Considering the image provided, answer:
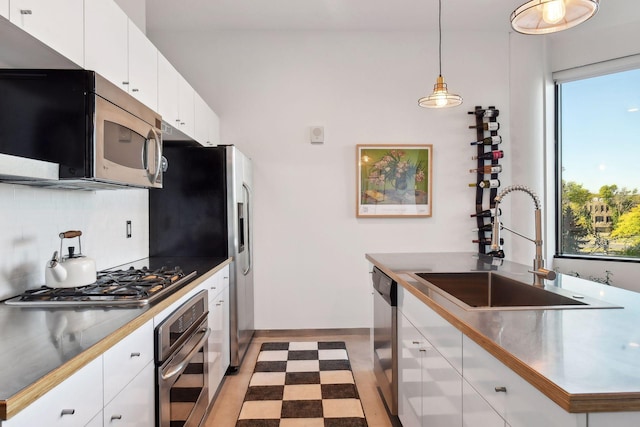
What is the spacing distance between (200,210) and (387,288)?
1514 millimetres

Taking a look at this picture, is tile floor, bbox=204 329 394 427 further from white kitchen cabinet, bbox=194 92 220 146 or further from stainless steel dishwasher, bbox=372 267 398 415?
white kitchen cabinet, bbox=194 92 220 146

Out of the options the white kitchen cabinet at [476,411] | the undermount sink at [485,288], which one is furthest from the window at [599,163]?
the white kitchen cabinet at [476,411]

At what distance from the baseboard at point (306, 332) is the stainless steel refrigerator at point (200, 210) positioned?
0.90 metres

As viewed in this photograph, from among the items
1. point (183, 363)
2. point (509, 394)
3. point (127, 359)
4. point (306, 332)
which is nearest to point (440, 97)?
point (509, 394)

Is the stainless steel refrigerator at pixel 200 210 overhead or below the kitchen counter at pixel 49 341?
overhead

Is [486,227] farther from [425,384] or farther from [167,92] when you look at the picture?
[167,92]

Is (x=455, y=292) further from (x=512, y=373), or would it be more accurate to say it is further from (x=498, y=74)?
(x=498, y=74)

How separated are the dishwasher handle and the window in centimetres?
253

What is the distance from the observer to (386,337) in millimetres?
2271

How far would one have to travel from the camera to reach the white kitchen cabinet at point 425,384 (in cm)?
133

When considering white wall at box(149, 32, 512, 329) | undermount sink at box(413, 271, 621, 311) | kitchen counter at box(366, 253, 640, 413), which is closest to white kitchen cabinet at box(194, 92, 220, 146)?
white wall at box(149, 32, 512, 329)

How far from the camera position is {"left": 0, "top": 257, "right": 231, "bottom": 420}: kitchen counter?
790mm

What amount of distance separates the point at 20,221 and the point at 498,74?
13.3 ft

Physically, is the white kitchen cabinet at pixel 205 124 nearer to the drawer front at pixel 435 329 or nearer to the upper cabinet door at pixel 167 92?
the upper cabinet door at pixel 167 92
